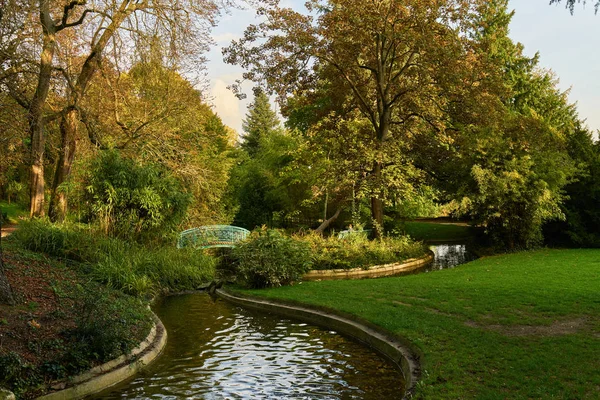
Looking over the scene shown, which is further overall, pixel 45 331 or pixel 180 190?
pixel 180 190

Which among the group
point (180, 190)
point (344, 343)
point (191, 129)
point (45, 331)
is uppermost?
point (191, 129)

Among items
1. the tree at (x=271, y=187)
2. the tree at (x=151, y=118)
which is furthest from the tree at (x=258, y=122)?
the tree at (x=151, y=118)

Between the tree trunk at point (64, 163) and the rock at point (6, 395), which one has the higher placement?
the tree trunk at point (64, 163)

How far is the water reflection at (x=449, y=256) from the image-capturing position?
883 inches

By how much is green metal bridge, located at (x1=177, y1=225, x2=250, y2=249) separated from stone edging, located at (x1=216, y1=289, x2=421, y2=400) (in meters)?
4.90

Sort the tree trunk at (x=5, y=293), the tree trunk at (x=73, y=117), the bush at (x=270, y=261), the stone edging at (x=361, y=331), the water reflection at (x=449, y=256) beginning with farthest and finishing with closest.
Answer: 1. the water reflection at (x=449, y=256)
2. the tree trunk at (x=73, y=117)
3. the bush at (x=270, y=261)
4. the tree trunk at (x=5, y=293)
5. the stone edging at (x=361, y=331)

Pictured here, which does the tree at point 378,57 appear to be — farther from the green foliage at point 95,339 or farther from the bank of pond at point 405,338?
the green foliage at point 95,339

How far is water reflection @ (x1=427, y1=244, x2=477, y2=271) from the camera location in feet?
73.6

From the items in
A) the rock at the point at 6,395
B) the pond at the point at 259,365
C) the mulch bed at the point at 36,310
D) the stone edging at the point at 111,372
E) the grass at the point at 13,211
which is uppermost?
the grass at the point at 13,211

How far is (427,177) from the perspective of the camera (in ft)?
86.9

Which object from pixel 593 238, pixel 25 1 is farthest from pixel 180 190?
pixel 593 238

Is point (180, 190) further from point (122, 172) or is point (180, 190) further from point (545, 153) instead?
point (545, 153)

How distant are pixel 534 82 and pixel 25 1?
32.3m

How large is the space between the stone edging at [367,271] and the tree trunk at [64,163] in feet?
29.1
